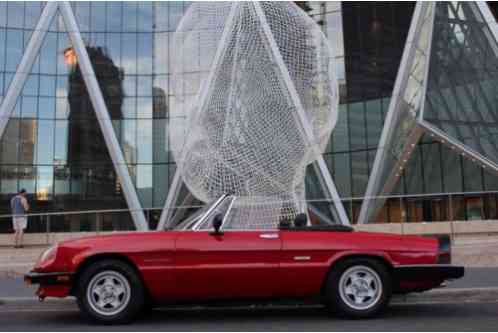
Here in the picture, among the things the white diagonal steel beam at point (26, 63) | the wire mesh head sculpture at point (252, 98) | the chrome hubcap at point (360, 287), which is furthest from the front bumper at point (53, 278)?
the white diagonal steel beam at point (26, 63)

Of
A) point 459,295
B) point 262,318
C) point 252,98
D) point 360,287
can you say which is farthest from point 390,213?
point 360,287

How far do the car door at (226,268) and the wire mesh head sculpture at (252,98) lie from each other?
6.23 m

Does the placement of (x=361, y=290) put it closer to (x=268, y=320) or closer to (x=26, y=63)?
(x=268, y=320)

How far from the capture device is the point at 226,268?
5961 millimetres

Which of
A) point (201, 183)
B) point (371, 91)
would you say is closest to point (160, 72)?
point (371, 91)

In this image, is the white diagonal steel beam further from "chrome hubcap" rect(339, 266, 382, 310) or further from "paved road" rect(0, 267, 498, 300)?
"chrome hubcap" rect(339, 266, 382, 310)

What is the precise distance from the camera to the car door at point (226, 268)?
5973 mm

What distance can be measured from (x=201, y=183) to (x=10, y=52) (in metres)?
27.8

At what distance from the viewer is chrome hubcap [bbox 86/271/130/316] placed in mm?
6023

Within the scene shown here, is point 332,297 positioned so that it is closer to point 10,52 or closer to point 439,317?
point 439,317

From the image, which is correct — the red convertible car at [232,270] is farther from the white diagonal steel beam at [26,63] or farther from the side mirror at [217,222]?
the white diagonal steel beam at [26,63]

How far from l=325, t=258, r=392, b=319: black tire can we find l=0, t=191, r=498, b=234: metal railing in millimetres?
10077

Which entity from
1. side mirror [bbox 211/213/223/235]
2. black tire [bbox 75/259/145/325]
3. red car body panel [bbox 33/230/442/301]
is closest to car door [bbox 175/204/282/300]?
red car body panel [bbox 33/230/442/301]

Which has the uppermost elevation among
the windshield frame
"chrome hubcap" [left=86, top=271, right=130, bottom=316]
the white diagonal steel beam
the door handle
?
the white diagonal steel beam
